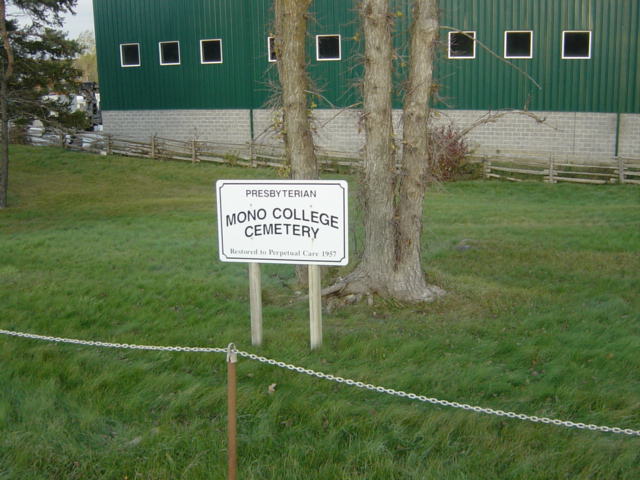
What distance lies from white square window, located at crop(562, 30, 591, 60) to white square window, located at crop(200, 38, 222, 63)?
45.6 feet

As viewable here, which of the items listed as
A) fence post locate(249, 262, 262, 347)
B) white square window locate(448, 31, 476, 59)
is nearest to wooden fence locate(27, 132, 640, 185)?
white square window locate(448, 31, 476, 59)

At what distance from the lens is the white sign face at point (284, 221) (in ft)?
22.0

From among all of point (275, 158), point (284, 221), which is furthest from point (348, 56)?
point (284, 221)

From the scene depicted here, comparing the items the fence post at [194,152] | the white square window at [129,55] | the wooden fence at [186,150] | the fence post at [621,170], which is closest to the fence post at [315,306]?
the fence post at [621,170]

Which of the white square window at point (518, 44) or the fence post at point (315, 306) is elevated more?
the white square window at point (518, 44)

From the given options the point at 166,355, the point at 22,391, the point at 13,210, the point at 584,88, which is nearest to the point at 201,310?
the point at 166,355

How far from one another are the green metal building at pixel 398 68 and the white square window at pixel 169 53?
0.14 feet

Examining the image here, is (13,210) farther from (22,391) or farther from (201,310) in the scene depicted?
(22,391)

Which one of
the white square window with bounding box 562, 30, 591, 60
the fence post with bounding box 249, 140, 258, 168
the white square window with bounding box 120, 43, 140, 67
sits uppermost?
the white square window with bounding box 120, 43, 140, 67

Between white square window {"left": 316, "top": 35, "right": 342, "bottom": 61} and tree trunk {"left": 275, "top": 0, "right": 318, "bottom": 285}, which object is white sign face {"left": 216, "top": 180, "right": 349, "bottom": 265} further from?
white square window {"left": 316, "top": 35, "right": 342, "bottom": 61}

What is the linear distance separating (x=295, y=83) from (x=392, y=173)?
189 centimetres

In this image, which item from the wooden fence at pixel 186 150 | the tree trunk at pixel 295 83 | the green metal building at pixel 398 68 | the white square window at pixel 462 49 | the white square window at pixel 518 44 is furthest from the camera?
the wooden fence at pixel 186 150

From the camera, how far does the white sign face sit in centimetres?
670

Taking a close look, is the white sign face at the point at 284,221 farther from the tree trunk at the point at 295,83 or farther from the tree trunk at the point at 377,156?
the tree trunk at the point at 295,83
